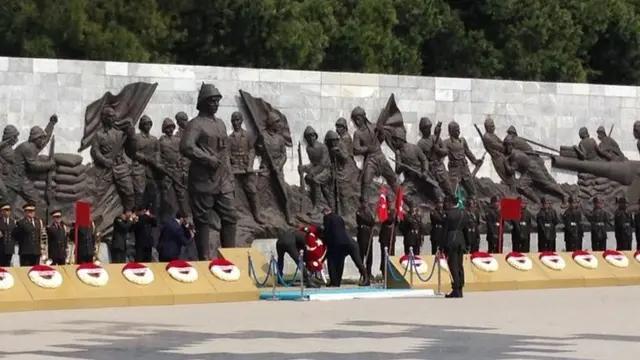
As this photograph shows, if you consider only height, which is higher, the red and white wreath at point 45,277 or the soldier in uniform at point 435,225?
the red and white wreath at point 45,277

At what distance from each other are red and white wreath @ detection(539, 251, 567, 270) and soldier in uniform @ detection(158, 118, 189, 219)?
17.8ft

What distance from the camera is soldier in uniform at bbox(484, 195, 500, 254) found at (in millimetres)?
29872

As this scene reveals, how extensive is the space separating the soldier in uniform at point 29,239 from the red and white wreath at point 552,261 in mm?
7695

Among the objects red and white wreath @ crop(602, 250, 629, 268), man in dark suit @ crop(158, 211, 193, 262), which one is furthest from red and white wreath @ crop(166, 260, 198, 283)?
red and white wreath @ crop(602, 250, 629, 268)

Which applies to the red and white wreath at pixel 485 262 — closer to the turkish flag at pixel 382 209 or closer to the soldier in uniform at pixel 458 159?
the turkish flag at pixel 382 209

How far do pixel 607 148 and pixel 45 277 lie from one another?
14408 mm

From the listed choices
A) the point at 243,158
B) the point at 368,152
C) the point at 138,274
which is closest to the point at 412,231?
the point at 368,152

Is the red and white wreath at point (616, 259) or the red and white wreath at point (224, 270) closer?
the red and white wreath at point (224, 270)

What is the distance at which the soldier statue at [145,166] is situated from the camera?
2620 centimetres

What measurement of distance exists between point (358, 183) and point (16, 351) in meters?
14.7

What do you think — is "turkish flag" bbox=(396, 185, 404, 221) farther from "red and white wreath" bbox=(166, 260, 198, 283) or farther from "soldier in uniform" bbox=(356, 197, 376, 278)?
"red and white wreath" bbox=(166, 260, 198, 283)

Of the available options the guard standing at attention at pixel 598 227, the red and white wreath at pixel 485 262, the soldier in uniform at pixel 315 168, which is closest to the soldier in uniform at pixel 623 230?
the guard standing at attention at pixel 598 227

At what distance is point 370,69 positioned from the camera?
130ft

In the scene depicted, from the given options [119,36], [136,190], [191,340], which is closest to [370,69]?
[119,36]
